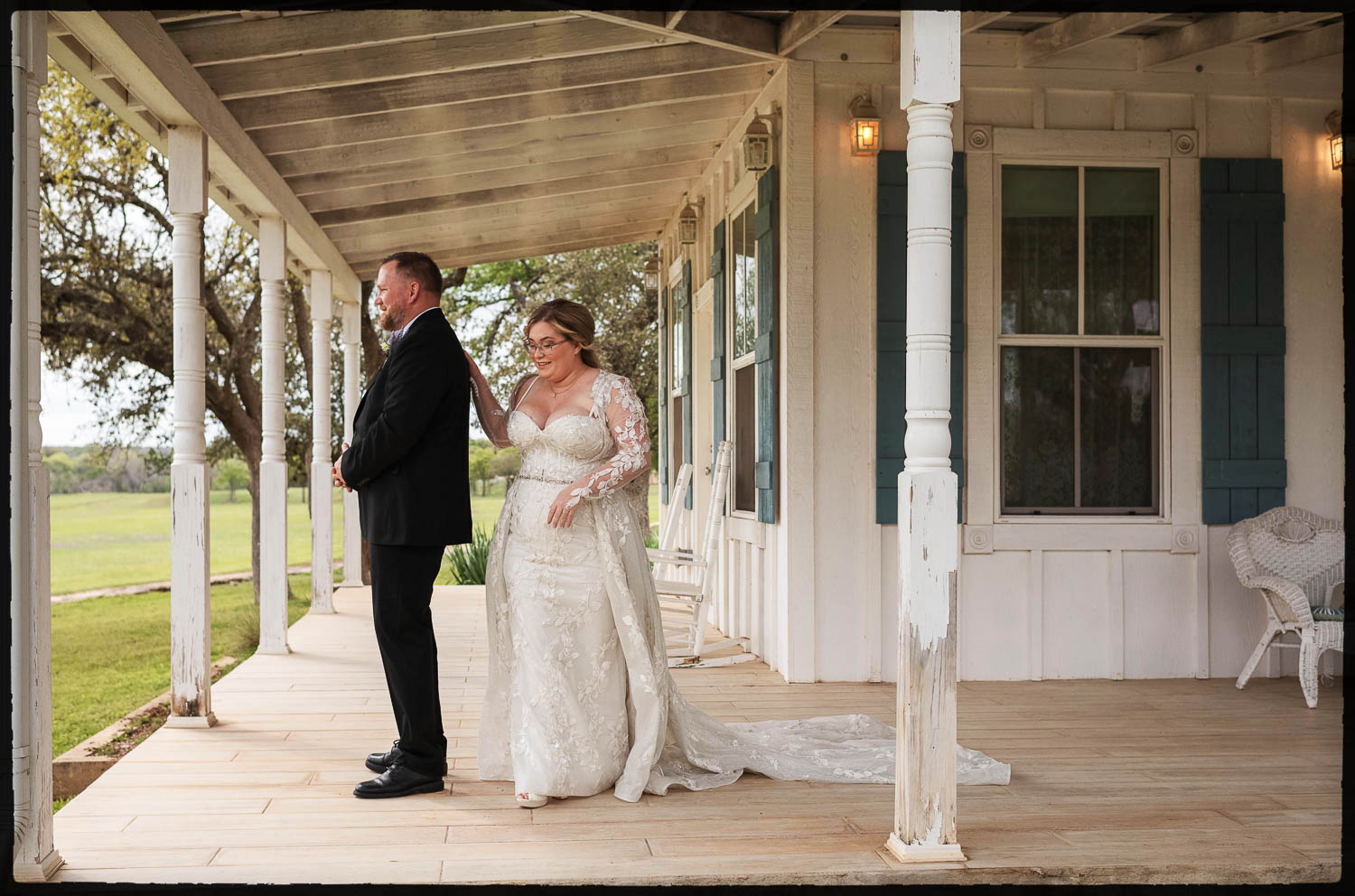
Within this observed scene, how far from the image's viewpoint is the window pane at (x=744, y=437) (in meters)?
6.99

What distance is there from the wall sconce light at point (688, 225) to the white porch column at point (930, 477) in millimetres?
5564

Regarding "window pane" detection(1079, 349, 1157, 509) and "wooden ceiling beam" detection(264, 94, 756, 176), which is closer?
"window pane" detection(1079, 349, 1157, 509)

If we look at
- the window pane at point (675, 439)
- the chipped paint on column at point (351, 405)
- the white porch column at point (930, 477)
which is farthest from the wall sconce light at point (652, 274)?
the white porch column at point (930, 477)

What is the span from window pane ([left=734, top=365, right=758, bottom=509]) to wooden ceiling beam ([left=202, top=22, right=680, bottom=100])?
229 centimetres

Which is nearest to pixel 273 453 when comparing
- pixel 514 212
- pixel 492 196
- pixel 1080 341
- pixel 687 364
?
pixel 492 196

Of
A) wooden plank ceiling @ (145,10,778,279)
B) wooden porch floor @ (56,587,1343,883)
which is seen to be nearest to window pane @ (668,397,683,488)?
wooden plank ceiling @ (145,10,778,279)

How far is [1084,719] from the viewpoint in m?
4.98

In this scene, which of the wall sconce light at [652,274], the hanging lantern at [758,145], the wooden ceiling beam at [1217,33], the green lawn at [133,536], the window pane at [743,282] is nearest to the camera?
the wooden ceiling beam at [1217,33]

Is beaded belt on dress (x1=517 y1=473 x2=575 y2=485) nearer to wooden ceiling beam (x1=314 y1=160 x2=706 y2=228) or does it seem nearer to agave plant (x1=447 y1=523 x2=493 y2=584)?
wooden ceiling beam (x1=314 y1=160 x2=706 y2=228)

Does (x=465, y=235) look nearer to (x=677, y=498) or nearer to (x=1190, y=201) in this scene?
(x=677, y=498)

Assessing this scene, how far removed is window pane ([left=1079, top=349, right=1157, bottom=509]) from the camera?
19.3ft

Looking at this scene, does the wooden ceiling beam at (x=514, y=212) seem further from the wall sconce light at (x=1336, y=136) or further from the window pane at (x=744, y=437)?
the wall sconce light at (x=1336, y=136)

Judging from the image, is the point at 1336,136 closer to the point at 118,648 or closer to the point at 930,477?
the point at 930,477

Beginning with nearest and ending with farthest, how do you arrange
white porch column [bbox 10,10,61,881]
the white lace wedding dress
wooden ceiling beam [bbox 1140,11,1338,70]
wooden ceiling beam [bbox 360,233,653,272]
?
white porch column [bbox 10,10,61,881] → the white lace wedding dress → wooden ceiling beam [bbox 1140,11,1338,70] → wooden ceiling beam [bbox 360,233,653,272]
